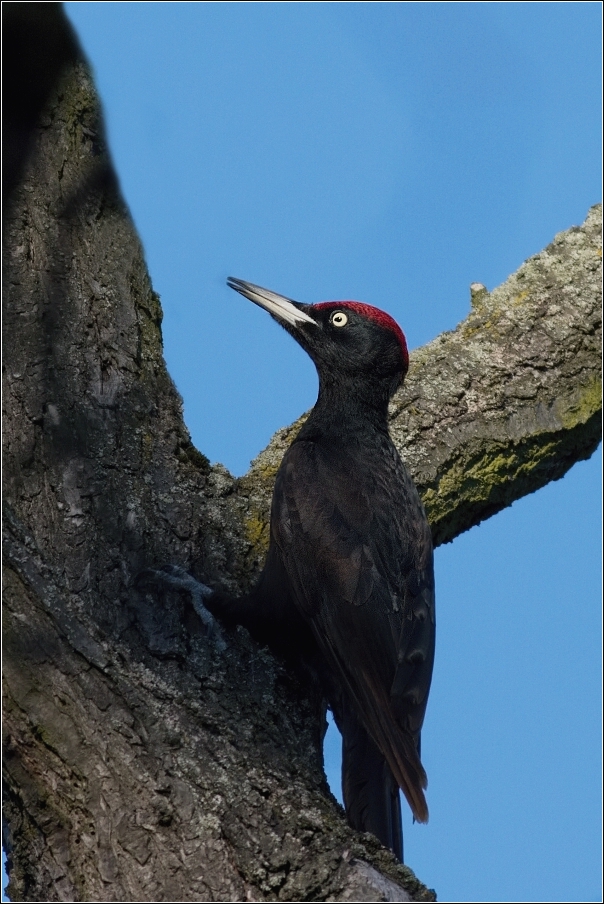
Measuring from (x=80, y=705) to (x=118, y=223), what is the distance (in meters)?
2.32

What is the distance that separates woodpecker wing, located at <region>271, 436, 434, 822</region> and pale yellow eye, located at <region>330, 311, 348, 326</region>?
86cm

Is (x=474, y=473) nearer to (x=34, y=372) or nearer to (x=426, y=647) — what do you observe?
(x=426, y=647)

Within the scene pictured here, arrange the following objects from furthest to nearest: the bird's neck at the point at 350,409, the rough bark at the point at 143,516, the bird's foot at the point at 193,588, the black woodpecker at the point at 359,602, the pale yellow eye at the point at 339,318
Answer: the pale yellow eye at the point at 339,318, the bird's neck at the point at 350,409, the black woodpecker at the point at 359,602, the bird's foot at the point at 193,588, the rough bark at the point at 143,516

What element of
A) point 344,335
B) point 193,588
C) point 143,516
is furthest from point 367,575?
point 344,335

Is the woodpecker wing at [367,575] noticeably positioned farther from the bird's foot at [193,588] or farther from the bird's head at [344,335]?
the bird's head at [344,335]

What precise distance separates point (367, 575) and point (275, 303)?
171 centimetres

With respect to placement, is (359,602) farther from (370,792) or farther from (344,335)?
(344,335)

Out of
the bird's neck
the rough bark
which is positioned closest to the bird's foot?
the rough bark

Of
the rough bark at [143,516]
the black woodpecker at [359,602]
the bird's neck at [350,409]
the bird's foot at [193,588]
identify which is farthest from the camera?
the bird's neck at [350,409]

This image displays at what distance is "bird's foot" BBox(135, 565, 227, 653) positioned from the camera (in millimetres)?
3361

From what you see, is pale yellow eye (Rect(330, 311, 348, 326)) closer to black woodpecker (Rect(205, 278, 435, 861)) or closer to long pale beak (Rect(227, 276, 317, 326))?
long pale beak (Rect(227, 276, 317, 326))

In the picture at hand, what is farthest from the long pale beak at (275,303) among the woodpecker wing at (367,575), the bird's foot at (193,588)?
the bird's foot at (193,588)

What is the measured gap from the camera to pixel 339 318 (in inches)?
195

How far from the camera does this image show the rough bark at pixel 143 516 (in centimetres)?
247
